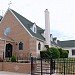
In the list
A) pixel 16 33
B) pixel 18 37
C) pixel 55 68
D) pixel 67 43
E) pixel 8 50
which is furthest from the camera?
pixel 67 43

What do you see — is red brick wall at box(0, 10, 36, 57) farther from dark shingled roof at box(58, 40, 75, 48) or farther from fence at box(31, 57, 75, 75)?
dark shingled roof at box(58, 40, 75, 48)

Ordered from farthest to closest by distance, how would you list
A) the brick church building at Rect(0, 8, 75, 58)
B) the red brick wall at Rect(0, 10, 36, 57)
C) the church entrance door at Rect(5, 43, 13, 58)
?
the red brick wall at Rect(0, 10, 36, 57) → the church entrance door at Rect(5, 43, 13, 58) → the brick church building at Rect(0, 8, 75, 58)

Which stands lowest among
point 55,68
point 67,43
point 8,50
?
point 55,68

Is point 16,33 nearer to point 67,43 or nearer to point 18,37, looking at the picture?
point 18,37

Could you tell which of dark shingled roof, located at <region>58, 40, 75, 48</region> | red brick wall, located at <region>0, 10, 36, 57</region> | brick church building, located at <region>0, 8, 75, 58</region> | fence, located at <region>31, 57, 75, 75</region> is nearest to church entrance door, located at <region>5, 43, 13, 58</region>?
brick church building, located at <region>0, 8, 75, 58</region>

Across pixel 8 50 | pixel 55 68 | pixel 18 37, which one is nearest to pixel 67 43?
pixel 18 37

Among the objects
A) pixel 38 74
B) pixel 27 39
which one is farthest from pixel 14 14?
pixel 38 74

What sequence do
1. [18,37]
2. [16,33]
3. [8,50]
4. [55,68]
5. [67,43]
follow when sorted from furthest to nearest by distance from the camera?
[67,43]
[16,33]
[18,37]
[8,50]
[55,68]

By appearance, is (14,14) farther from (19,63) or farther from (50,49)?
(19,63)

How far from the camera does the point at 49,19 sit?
121 feet

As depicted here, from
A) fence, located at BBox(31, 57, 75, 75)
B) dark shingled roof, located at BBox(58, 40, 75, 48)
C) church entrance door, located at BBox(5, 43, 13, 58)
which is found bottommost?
fence, located at BBox(31, 57, 75, 75)

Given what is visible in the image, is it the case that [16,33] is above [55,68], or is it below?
above

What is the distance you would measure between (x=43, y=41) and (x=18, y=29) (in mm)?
4745

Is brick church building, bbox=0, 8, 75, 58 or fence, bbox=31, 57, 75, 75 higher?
brick church building, bbox=0, 8, 75, 58
